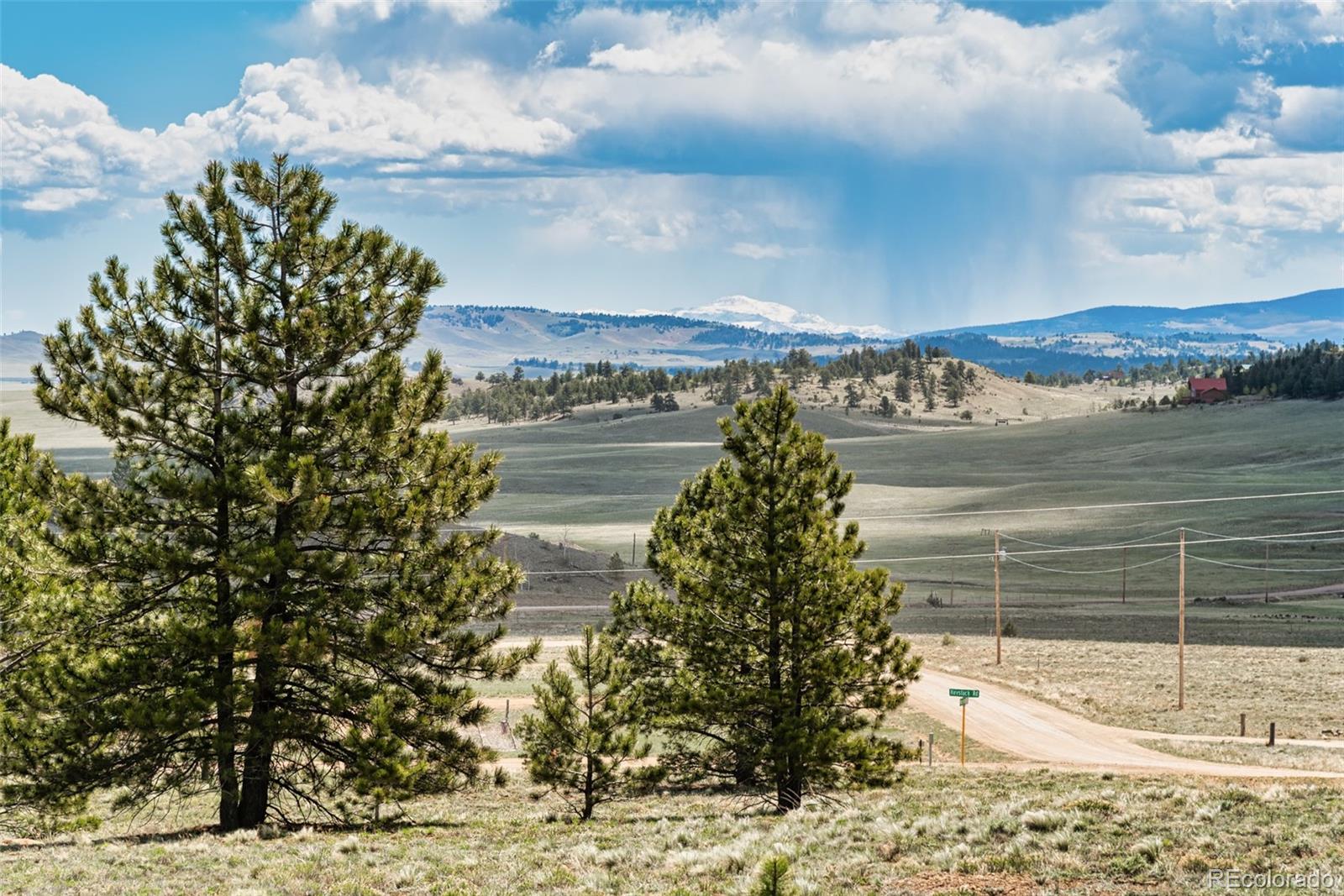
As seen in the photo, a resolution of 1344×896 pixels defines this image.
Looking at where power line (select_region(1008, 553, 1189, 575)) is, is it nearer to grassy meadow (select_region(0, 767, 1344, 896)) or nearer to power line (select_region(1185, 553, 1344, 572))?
power line (select_region(1185, 553, 1344, 572))

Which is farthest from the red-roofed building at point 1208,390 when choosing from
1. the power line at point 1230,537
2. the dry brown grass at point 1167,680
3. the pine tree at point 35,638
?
the pine tree at point 35,638

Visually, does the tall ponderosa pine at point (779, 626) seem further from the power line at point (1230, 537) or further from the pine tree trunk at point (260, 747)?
the power line at point (1230, 537)

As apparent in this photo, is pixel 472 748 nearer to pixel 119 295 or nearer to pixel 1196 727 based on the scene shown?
pixel 119 295

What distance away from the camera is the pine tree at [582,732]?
20.0 m

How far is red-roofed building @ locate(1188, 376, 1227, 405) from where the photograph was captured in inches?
7421

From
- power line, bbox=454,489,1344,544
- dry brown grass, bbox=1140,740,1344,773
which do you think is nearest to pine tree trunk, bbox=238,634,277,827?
dry brown grass, bbox=1140,740,1344,773

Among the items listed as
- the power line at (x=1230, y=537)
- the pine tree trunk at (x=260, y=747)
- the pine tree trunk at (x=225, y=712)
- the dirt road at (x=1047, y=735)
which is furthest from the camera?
the power line at (x=1230, y=537)

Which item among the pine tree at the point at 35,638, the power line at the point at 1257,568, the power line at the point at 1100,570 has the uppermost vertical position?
the pine tree at the point at 35,638

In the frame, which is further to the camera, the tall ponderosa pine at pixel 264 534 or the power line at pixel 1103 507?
the power line at pixel 1103 507

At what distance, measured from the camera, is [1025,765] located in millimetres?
31109

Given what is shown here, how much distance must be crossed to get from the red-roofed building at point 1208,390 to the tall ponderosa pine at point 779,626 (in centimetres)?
18180

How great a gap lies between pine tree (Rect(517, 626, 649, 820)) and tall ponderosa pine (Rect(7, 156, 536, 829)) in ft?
5.41

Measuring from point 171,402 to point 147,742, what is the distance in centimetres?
465

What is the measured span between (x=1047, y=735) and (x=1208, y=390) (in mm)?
A: 170126
